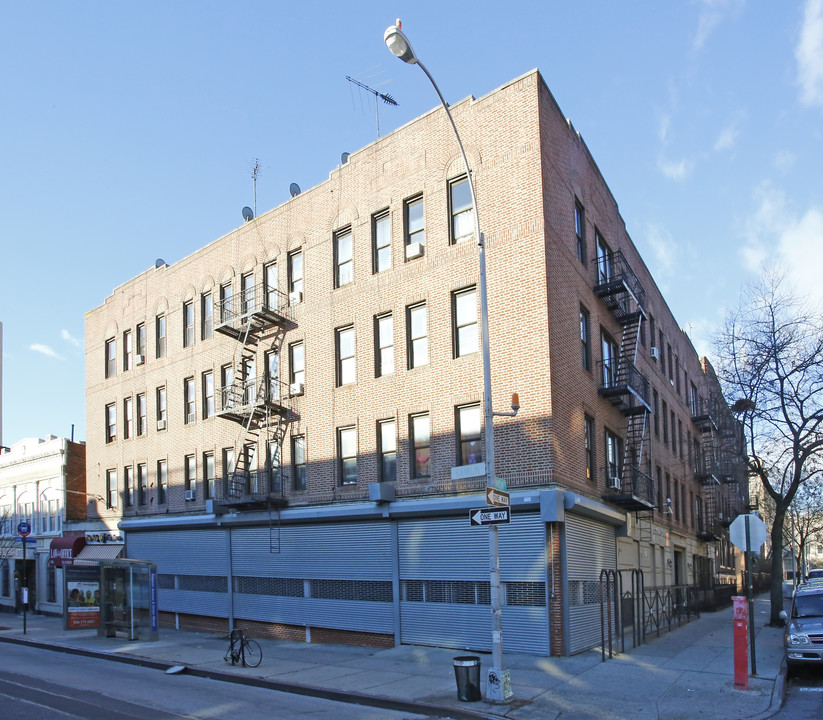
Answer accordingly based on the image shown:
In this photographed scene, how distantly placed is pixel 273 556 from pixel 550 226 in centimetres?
1297

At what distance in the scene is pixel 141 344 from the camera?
31562 mm

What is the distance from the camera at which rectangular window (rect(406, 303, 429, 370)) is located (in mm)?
21031

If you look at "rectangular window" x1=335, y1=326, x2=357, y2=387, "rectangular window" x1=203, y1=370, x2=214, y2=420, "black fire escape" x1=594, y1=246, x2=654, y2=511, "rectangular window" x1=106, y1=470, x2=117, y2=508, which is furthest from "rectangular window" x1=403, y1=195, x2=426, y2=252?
"rectangular window" x1=106, y1=470, x2=117, y2=508

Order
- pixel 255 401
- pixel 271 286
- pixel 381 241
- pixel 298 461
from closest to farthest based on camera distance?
pixel 381 241 < pixel 298 461 < pixel 255 401 < pixel 271 286

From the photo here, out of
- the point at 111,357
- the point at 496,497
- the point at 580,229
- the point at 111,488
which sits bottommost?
the point at 111,488

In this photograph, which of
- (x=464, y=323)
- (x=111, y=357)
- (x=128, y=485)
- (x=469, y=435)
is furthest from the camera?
(x=111, y=357)

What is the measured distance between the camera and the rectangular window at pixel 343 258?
23.3 metres

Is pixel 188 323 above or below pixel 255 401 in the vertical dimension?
above

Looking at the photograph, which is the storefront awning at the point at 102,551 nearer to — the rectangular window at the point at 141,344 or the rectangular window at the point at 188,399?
the rectangular window at the point at 188,399

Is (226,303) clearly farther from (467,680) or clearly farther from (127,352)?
(467,680)

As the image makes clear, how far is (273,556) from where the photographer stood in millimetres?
23875

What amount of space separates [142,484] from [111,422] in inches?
158

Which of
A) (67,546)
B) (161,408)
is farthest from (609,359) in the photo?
(67,546)

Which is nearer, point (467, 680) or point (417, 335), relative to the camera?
point (467, 680)
